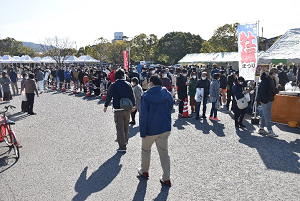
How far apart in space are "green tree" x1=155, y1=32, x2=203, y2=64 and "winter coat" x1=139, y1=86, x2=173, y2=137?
169 feet

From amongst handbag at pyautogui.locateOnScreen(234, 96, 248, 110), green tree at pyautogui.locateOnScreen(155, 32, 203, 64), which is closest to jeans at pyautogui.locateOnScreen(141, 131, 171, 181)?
handbag at pyautogui.locateOnScreen(234, 96, 248, 110)

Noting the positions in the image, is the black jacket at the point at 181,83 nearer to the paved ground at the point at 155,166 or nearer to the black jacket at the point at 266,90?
the paved ground at the point at 155,166

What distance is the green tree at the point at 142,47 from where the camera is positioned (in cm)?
5638

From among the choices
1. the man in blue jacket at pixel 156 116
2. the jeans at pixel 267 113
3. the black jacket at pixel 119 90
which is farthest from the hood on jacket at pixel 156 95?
the jeans at pixel 267 113

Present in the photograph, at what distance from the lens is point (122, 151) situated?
19.5 ft

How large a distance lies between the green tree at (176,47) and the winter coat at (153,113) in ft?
169

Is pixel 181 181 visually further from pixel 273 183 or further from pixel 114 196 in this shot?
pixel 273 183

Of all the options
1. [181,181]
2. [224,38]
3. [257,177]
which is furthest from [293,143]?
[224,38]

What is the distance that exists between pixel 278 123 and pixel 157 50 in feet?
160

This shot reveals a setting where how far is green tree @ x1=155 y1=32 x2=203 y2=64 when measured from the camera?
54.7 m

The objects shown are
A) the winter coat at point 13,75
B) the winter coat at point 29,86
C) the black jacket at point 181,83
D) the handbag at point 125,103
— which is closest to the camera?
the handbag at point 125,103

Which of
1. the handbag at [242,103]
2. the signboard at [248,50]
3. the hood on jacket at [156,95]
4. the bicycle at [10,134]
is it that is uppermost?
the signboard at [248,50]

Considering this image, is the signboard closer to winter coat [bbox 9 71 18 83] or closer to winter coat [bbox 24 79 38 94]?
winter coat [bbox 24 79 38 94]

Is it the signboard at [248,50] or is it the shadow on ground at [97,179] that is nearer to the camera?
the shadow on ground at [97,179]
